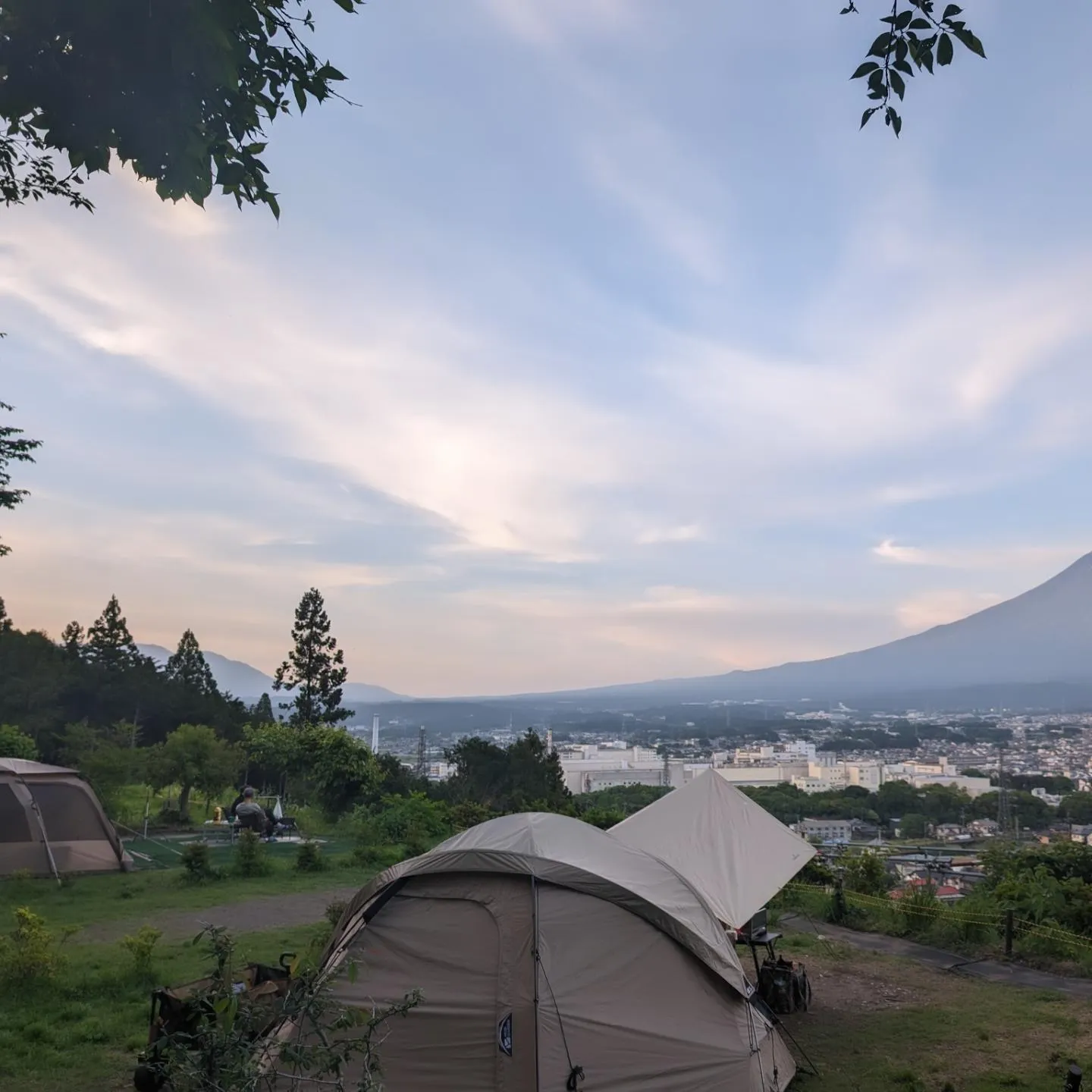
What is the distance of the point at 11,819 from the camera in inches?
394

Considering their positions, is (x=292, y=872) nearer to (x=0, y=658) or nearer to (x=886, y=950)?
(x=886, y=950)

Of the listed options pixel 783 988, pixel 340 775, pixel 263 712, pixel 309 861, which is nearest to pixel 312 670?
pixel 263 712

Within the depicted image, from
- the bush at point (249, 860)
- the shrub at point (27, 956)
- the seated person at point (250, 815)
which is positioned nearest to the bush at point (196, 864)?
the bush at point (249, 860)

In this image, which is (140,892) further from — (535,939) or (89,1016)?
(535,939)

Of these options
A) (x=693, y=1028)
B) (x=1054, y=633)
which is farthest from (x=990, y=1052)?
(x=1054, y=633)

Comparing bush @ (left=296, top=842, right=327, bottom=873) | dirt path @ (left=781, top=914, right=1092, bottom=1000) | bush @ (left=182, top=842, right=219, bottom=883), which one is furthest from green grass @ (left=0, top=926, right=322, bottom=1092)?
dirt path @ (left=781, top=914, right=1092, bottom=1000)

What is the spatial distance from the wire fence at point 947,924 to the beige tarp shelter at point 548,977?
4325 millimetres

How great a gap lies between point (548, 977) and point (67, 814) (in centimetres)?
875

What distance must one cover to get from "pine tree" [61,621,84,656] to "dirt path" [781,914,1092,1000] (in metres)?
29.6

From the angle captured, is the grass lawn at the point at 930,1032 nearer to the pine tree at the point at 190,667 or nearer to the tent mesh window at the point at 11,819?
the tent mesh window at the point at 11,819

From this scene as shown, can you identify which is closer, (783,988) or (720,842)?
(783,988)

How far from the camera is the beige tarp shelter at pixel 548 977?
4.22 m

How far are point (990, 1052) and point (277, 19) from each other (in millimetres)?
6945

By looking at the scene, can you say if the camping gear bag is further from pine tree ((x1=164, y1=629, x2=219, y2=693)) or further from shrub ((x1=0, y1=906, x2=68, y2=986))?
pine tree ((x1=164, y1=629, x2=219, y2=693))
